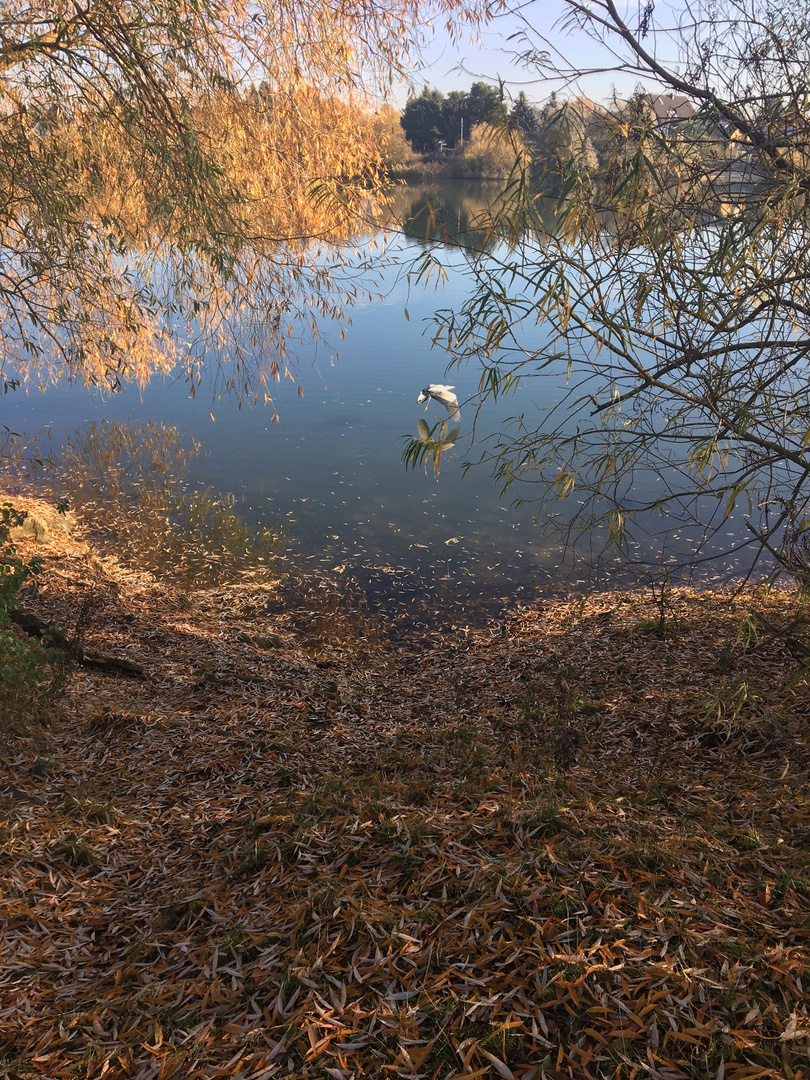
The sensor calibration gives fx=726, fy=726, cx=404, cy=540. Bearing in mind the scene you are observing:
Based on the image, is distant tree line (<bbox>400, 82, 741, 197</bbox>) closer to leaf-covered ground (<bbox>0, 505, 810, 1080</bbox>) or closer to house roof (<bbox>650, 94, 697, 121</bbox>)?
Result: house roof (<bbox>650, 94, 697, 121</bbox>)

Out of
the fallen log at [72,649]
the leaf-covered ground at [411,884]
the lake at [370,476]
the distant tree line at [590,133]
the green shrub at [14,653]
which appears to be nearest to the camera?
the leaf-covered ground at [411,884]

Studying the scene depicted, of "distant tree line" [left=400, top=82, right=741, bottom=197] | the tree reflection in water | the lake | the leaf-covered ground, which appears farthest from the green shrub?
the tree reflection in water

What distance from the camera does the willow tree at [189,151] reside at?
18.7 feet

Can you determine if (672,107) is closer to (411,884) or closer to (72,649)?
(411,884)

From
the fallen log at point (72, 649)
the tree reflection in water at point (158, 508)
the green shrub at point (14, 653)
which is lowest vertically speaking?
the tree reflection in water at point (158, 508)

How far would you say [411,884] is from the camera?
2.52 meters

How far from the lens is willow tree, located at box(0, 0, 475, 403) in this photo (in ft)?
18.7

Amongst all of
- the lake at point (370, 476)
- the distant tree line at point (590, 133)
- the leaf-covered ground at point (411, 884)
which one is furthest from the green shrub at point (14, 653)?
the distant tree line at point (590, 133)

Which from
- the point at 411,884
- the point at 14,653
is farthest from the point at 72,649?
the point at 411,884

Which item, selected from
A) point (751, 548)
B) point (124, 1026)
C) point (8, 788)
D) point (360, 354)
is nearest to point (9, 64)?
point (8, 788)

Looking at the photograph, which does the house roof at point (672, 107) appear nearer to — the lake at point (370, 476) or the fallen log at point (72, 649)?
the lake at point (370, 476)

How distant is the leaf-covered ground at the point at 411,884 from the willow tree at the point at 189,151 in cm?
386

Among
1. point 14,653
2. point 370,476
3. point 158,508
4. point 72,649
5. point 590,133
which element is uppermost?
point 590,133

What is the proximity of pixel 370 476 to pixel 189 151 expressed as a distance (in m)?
6.13
